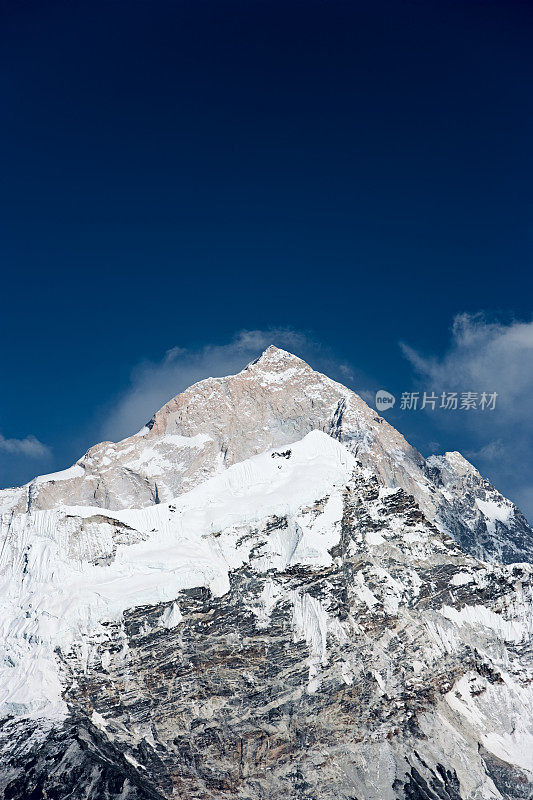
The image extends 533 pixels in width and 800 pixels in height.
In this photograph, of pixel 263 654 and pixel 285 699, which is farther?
pixel 263 654

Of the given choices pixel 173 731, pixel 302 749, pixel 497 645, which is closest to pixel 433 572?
pixel 497 645

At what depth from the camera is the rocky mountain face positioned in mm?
89500

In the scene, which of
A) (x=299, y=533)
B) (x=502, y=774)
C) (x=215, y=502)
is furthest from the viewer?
(x=215, y=502)

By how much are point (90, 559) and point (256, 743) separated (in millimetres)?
33551

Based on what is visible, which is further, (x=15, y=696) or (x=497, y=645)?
(x=497, y=645)

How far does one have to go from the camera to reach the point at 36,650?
310ft

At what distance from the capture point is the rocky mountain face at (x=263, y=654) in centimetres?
8950

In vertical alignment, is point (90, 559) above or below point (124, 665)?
above

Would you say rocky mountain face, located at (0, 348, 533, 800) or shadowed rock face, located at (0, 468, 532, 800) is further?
rocky mountain face, located at (0, 348, 533, 800)

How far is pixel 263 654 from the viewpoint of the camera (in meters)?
95.1

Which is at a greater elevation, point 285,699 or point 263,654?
point 263,654

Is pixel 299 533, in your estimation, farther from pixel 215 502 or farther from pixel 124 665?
pixel 124 665

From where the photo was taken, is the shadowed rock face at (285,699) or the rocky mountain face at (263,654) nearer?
the shadowed rock face at (285,699)

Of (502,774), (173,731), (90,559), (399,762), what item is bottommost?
(502,774)
